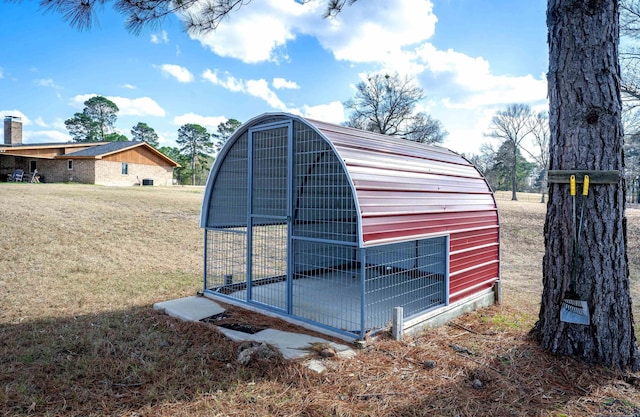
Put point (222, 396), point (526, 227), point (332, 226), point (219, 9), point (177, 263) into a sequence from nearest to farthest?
point (222, 396) < point (219, 9) < point (332, 226) < point (177, 263) < point (526, 227)

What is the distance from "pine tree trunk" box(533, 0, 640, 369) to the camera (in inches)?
139

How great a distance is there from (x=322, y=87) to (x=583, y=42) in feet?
29.1

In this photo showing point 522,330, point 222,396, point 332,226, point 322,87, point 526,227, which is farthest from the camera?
point 526,227

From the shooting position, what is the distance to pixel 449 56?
1284 centimetres

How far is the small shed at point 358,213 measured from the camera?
427 centimetres

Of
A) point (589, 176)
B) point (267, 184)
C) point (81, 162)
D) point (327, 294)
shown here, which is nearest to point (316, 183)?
point (267, 184)

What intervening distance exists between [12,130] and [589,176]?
1455 inches

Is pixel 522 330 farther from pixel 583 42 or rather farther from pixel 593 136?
pixel 583 42

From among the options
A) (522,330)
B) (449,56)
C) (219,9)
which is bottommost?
(522,330)

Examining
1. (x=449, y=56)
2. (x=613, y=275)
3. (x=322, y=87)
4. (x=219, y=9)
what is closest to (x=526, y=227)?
(x=449, y=56)

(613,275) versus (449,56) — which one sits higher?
(449,56)

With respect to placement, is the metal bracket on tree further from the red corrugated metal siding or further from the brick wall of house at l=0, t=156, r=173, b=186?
the brick wall of house at l=0, t=156, r=173, b=186

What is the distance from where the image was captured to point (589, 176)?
3.48 metres

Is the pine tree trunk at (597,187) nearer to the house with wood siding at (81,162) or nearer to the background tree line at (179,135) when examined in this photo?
the house with wood siding at (81,162)
